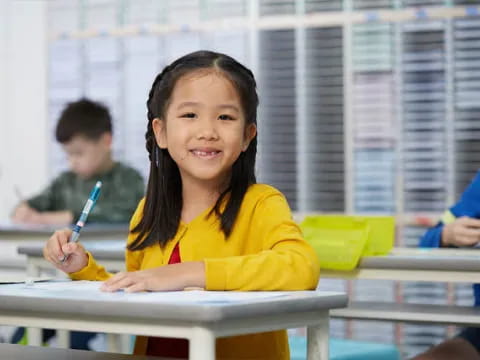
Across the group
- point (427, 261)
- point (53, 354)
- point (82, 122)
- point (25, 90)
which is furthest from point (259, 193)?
point (25, 90)

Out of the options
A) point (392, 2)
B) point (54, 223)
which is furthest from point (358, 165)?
point (54, 223)

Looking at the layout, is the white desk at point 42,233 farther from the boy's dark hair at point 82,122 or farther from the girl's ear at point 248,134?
the girl's ear at point 248,134

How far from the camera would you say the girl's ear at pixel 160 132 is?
209cm

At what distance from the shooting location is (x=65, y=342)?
328cm

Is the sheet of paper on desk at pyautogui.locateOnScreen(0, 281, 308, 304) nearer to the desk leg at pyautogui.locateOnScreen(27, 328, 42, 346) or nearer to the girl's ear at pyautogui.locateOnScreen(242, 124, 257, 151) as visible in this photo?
the girl's ear at pyautogui.locateOnScreen(242, 124, 257, 151)

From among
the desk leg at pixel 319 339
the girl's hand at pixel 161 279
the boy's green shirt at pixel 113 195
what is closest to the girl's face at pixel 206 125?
the girl's hand at pixel 161 279

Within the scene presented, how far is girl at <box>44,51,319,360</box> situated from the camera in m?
1.92

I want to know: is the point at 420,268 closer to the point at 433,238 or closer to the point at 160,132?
the point at 433,238

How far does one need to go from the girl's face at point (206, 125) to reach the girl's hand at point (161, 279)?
1.02 ft

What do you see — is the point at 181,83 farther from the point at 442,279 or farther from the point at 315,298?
the point at 442,279

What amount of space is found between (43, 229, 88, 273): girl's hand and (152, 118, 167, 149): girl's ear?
27cm

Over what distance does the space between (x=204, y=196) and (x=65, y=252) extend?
0.98ft

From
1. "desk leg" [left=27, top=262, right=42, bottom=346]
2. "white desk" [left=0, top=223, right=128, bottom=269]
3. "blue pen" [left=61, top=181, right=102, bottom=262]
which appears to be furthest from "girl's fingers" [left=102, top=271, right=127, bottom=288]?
"white desk" [left=0, top=223, right=128, bottom=269]

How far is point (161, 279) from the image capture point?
167 centimetres
